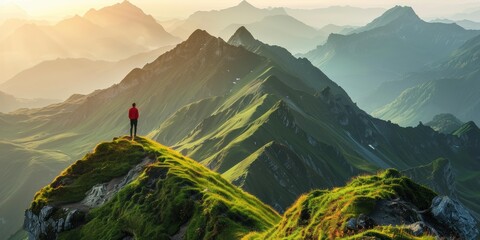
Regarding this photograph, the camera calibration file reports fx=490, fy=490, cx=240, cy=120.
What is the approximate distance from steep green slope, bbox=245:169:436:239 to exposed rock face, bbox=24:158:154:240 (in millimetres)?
25967

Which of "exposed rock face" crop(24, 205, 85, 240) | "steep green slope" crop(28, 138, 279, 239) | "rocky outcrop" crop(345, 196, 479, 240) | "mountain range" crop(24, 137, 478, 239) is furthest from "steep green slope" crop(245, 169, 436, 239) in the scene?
"exposed rock face" crop(24, 205, 85, 240)

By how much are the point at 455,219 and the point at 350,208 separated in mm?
7474

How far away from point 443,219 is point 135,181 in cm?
3517

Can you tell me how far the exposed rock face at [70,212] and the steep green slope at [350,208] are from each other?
25967 mm

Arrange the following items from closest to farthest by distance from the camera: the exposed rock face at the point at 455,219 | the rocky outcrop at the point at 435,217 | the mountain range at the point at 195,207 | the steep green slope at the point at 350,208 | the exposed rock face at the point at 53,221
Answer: the steep green slope at the point at 350,208, the rocky outcrop at the point at 435,217, the mountain range at the point at 195,207, the exposed rock face at the point at 455,219, the exposed rock face at the point at 53,221

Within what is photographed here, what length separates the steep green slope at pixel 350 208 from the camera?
29.2 m

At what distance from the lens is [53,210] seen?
189 feet

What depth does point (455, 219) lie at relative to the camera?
108 feet

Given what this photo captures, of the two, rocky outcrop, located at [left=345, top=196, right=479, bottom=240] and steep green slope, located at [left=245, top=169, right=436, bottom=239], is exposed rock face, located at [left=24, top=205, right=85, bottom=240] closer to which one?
steep green slope, located at [left=245, top=169, right=436, bottom=239]

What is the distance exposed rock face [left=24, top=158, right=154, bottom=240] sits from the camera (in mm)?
55500

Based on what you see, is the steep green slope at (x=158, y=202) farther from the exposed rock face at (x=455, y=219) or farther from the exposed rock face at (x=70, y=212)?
the exposed rock face at (x=455, y=219)

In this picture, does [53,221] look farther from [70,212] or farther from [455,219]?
[455,219]

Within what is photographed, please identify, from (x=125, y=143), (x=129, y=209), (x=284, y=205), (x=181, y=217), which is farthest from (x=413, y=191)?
(x=284, y=205)

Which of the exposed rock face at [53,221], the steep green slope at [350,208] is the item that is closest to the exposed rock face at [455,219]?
the steep green slope at [350,208]
